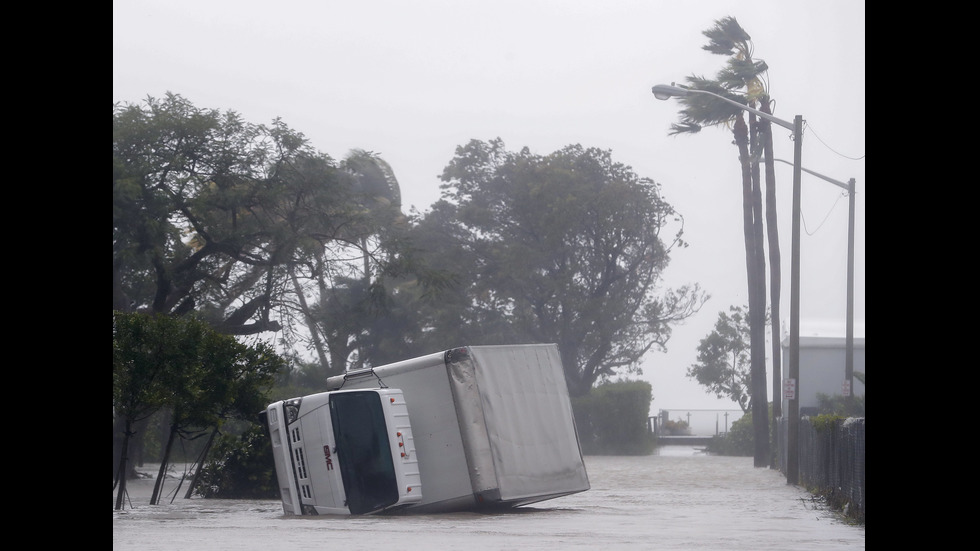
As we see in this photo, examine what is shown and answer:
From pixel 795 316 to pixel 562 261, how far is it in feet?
99.3

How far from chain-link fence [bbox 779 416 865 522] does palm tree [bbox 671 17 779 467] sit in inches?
572

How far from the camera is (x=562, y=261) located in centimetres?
5756

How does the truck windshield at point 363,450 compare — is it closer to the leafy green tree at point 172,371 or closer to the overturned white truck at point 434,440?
the overturned white truck at point 434,440

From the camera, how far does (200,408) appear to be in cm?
1930

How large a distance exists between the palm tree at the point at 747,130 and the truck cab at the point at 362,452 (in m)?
23.4

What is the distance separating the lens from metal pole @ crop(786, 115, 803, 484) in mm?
26125

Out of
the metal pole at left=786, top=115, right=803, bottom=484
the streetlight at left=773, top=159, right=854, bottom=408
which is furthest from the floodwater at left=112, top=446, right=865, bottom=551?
the streetlight at left=773, top=159, right=854, bottom=408

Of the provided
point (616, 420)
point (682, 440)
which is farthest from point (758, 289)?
point (682, 440)

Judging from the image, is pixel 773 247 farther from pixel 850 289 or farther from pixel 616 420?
pixel 616 420

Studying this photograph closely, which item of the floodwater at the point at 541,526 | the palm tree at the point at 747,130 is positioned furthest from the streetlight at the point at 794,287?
the palm tree at the point at 747,130

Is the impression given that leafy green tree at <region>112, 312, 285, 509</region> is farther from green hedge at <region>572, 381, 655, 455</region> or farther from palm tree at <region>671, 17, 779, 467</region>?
green hedge at <region>572, 381, 655, 455</region>

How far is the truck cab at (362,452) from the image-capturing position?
1562 centimetres
